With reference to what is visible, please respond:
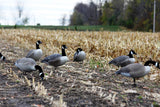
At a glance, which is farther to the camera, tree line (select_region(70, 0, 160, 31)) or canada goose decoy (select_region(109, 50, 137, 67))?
tree line (select_region(70, 0, 160, 31))

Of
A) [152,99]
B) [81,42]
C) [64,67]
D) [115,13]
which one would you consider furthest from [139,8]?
[152,99]

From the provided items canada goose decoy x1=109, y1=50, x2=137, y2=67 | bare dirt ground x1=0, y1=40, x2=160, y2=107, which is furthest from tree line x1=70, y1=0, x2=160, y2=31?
bare dirt ground x1=0, y1=40, x2=160, y2=107

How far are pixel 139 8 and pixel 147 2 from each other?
1.80 meters

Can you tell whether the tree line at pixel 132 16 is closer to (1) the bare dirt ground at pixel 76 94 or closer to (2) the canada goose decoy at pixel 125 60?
(2) the canada goose decoy at pixel 125 60

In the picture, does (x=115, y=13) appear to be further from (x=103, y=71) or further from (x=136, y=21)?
(x=103, y=71)

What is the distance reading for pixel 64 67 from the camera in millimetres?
8961

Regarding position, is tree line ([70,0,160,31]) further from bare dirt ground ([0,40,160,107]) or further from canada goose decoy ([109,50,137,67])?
bare dirt ground ([0,40,160,107])

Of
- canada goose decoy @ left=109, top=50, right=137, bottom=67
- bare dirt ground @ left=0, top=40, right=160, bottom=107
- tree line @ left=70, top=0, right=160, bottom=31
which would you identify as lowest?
bare dirt ground @ left=0, top=40, right=160, bottom=107

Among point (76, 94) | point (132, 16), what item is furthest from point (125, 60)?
point (132, 16)

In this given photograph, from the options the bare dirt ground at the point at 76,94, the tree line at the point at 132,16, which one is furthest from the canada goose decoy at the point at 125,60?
the tree line at the point at 132,16

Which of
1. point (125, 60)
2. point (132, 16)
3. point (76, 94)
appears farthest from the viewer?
point (132, 16)

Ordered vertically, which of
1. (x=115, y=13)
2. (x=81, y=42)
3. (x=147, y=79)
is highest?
(x=115, y=13)

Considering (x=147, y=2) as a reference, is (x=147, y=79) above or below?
below

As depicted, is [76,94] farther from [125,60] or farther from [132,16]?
[132,16]
